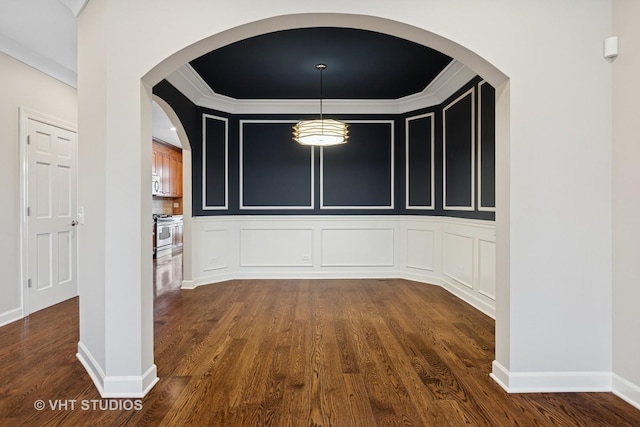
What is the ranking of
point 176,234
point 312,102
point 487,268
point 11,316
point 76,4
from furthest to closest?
point 176,234, point 312,102, point 487,268, point 11,316, point 76,4

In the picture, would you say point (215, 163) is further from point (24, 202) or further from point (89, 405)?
point (89, 405)

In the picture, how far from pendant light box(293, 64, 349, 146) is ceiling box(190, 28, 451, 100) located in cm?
35

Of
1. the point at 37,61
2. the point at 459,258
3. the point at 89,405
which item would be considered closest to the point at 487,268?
the point at 459,258

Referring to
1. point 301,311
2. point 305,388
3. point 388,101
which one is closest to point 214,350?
point 305,388

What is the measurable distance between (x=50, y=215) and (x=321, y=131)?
3163 mm

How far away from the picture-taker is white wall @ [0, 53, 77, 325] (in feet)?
11.1

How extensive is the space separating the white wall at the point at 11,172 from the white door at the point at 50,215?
123mm

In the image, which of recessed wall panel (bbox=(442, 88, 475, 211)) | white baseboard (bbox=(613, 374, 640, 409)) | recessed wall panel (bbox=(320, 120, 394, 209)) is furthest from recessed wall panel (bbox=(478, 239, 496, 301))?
recessed wall panel (bbox=(320, 120, 394, 209))

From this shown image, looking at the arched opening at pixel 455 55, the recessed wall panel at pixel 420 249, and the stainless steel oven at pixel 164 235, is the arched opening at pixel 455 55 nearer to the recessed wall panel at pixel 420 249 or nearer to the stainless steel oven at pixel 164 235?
the recessed wall panel at pixel 420 249

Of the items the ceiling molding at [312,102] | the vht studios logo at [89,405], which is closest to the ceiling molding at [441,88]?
the ceiling molding at [312,102]

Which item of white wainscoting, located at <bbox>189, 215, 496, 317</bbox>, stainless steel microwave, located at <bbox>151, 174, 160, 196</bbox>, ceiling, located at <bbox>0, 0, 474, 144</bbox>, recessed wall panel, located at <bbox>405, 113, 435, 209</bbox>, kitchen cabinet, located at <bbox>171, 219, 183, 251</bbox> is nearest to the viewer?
ceiling, located at <bbox>0, 0, 474, 144</bbox>

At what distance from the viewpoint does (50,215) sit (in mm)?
3943

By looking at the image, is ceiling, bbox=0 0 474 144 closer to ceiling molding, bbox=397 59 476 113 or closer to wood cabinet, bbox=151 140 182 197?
ceiling molding, bbox=397 59 476 113

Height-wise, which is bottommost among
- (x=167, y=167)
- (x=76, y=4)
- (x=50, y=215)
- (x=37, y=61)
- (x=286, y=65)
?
(x=50, y=215)
